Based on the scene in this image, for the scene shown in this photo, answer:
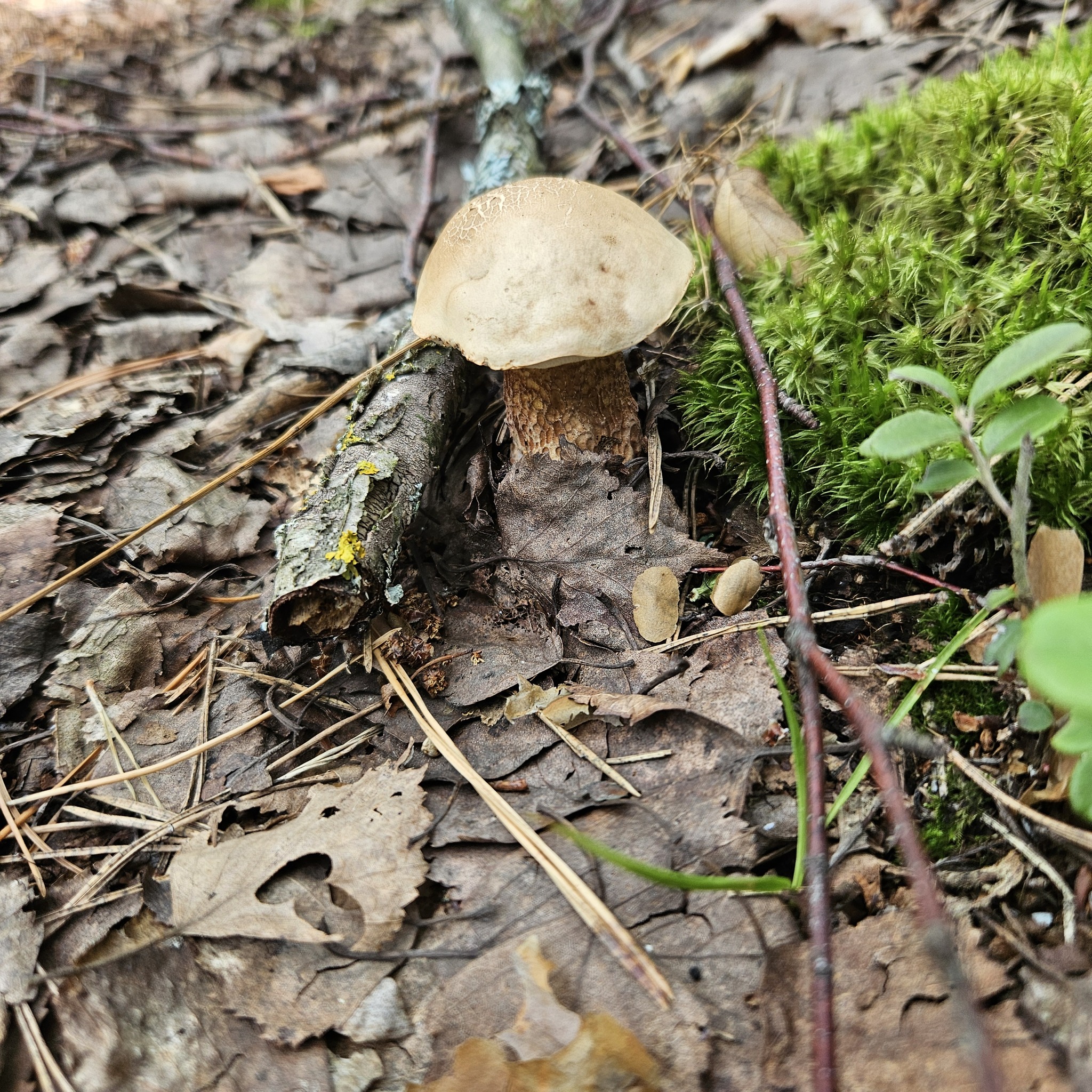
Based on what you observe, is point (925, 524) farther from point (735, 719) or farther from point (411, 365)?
point (411, 365)

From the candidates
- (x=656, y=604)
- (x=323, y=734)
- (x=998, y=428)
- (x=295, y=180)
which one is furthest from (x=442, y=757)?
(x=295, y=180)

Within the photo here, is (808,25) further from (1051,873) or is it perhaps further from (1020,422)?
(1051,873)

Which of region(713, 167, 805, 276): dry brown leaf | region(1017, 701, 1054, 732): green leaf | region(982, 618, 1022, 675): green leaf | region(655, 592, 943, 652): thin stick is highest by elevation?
region(713, 167, 805, 276): dry brown leaf

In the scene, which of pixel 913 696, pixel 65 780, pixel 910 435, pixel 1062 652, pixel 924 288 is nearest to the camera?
pixel 1062 652

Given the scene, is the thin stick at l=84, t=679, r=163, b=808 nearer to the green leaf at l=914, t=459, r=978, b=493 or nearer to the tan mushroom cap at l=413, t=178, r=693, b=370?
the tan mushroom cap at l=413, t=178, r=693, b=370

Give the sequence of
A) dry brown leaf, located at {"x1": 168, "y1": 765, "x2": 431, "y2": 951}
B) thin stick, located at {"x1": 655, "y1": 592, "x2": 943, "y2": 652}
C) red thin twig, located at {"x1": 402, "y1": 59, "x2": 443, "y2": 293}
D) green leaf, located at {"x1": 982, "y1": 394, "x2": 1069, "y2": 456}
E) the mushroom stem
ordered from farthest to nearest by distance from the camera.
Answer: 1. red thin twig, located at {"x1": 402, "y1": 59, "x2": 443, "y2": 293}
2. the mushroom stem
3. thin stick, located at {"x1": 655, "y1": 592, "x2": 943, "y2": 652}
4. dry brown leaf, located at {"x1": 168, "y1": 765, "x2": 431, "y2": 951}
5. green leaf, located at {"x1": 982, "y1": 394, "x2": 1069, "y2": 456}

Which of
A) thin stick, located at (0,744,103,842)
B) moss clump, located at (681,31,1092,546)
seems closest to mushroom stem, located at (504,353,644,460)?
moss clump, located at (681,31,1092,546)

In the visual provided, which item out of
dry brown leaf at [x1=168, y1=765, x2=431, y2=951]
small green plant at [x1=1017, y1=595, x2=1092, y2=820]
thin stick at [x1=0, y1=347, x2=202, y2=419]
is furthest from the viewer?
thin stick at [x1=0, y1=347, x2=202, y2=419]
